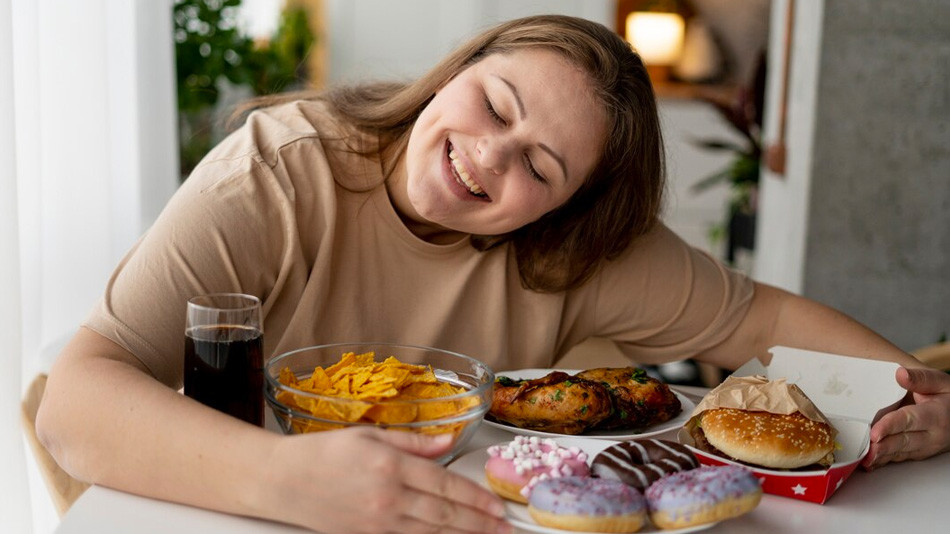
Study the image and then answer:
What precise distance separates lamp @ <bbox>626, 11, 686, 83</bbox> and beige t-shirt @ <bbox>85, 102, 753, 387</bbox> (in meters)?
6.17

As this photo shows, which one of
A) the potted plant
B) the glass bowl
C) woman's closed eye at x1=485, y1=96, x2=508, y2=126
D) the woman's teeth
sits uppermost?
woman's closed eye at x1=485, y1=96, x2=508, y2=126

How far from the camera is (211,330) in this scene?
3.55ft

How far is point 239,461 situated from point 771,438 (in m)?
0.58

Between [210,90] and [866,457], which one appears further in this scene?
[210,90]

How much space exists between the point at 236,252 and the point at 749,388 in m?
0.68

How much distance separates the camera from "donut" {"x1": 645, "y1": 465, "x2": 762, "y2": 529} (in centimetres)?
96

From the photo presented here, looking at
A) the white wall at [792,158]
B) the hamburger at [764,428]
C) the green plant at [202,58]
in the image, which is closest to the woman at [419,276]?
the hamburger at [764,428]

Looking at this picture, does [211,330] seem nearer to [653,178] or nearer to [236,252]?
[236,252]

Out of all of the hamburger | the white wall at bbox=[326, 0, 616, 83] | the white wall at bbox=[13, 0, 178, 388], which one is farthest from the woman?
the white wall at bbox=[326, 0, 616, 83]

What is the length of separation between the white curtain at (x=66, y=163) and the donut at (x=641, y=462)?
0.98 meters

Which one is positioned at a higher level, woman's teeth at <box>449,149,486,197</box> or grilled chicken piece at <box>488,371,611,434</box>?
woman's teeth at <box>449,149,486,197</box>

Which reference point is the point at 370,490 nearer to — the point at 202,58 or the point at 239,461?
the point at 239,461

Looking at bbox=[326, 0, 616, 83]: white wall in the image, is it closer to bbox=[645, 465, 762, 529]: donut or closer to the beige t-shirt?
the beige t-shirt

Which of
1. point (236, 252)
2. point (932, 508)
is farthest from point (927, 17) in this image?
point (236, 252)
